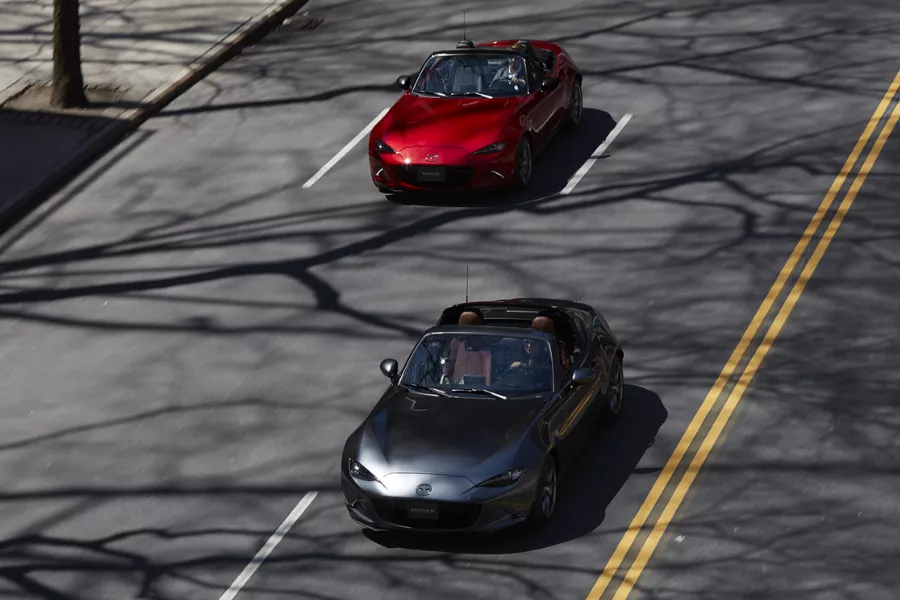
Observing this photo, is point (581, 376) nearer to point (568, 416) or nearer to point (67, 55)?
point (568, 416)

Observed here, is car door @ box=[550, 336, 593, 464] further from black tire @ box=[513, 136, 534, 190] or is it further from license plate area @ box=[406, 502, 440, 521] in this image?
black tire @ box=[513, 136, 534, 190]

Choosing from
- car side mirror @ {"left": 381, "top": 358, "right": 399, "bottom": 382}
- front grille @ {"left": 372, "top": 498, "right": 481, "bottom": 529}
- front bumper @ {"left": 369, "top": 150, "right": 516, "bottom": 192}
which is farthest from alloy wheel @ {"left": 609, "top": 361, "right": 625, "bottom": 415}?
front bumper @ {"left": 369, "top": 150, "right": 516, "bottom": 192}

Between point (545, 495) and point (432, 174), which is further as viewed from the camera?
point (432, 174)

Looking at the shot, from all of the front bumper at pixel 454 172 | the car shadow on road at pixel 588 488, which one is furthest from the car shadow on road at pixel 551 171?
the car shadow on road at pixel 588 488

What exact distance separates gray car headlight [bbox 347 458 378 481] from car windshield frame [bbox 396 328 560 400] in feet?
3.72

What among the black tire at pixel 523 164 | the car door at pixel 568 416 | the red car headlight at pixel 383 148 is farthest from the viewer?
the black tire at pixel 523 164

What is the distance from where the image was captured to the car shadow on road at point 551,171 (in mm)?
21469

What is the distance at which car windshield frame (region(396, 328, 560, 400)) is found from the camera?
1434 centimetres

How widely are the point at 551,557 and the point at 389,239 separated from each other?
7.86m

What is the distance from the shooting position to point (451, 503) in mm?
13148

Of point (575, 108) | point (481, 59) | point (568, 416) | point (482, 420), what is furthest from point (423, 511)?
point (575, 108)

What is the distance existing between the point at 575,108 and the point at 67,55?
25.7 feet

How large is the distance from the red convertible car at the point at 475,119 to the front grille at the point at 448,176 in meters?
0.01

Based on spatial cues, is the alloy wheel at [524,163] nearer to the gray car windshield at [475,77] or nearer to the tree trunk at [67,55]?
the gray car windshield at [475,77]
